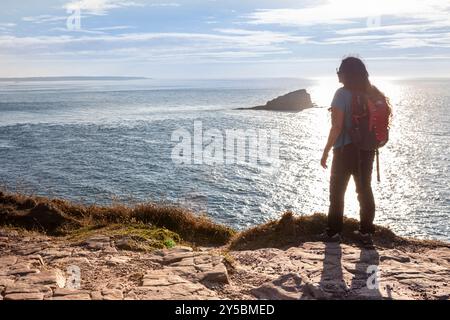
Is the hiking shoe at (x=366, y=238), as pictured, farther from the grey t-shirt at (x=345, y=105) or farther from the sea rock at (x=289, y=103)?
the sea rock at (x=289, y=103)

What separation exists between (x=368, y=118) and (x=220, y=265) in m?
3.13

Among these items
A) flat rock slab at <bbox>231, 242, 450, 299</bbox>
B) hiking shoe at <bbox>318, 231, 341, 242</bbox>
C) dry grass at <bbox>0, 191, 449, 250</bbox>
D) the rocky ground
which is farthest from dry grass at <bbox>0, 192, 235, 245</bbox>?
flat rock slab at <bbox>231, 242, 450, 299</bbox>

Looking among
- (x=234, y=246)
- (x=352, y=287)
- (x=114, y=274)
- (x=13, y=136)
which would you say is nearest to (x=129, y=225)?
(x=234, y=246)

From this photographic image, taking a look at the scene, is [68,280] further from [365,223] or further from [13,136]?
[13,136]

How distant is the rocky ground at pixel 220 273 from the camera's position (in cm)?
599

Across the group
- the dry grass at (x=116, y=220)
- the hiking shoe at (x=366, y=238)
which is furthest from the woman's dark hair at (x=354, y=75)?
the dry grass at (x=116, y=220)

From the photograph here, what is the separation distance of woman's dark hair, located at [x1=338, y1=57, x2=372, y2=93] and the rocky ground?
2.62 metres

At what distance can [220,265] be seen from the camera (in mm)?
6871

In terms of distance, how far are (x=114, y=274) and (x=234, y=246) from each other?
125 inches

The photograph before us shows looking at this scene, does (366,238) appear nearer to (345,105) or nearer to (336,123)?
(336,123)

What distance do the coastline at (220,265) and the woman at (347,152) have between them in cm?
74

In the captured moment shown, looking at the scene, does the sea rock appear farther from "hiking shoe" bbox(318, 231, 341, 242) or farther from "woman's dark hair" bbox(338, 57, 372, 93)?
"woman's dark hair" bbox(338, 57, 372, 93)

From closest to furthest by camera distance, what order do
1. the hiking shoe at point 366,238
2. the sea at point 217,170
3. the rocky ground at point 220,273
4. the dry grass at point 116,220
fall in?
1. the rocky ground at point 220,273
2. the hiking shoe at point 366,238
3. the dry grass at point 116,220
4. the sea at point 217,170

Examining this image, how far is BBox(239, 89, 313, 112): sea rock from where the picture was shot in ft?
419
